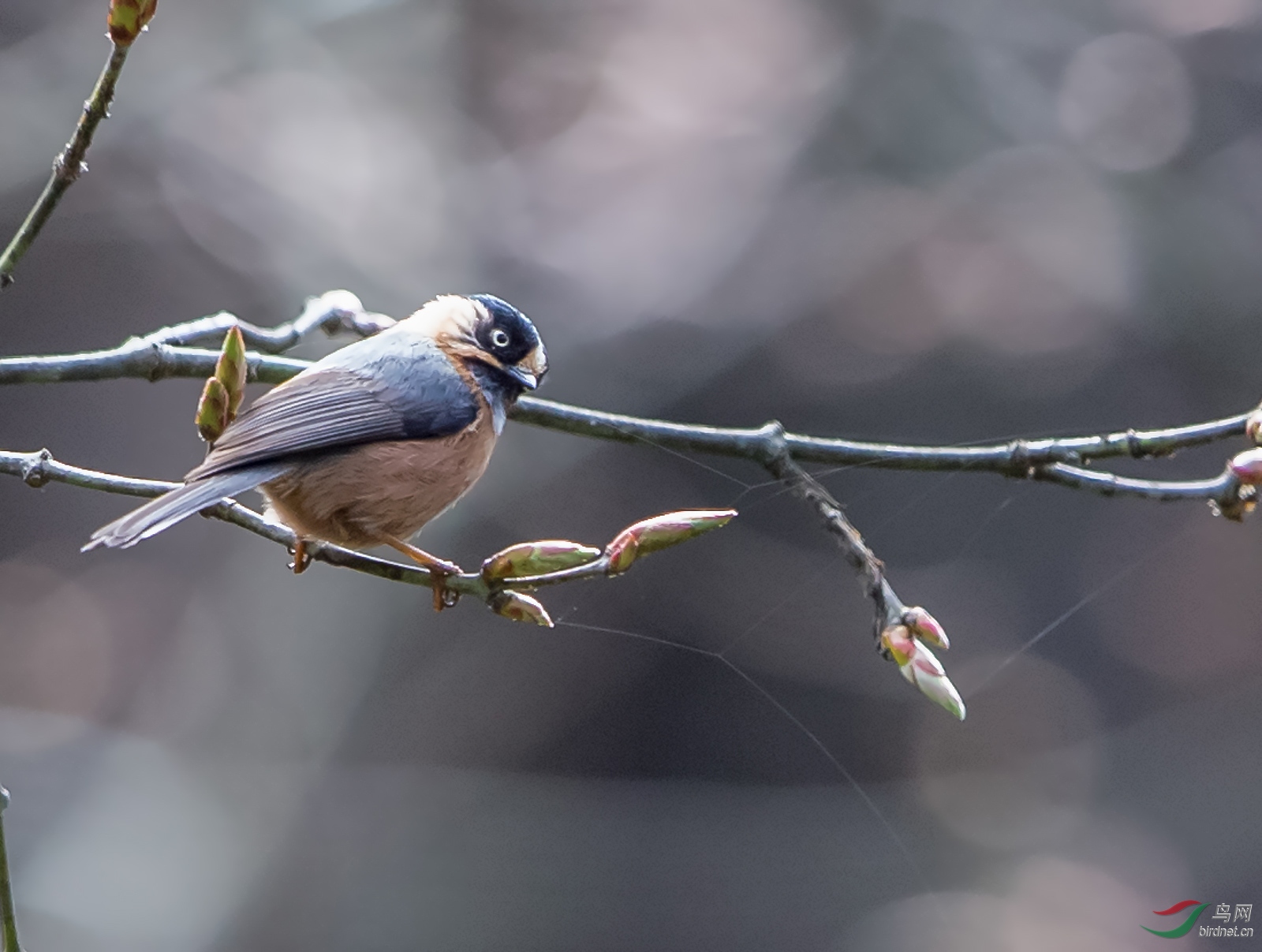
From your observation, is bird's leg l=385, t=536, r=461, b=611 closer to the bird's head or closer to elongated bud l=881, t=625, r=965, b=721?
the bird's head

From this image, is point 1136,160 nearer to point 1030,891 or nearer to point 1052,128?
point 1052,128

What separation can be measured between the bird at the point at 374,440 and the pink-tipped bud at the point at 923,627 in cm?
115

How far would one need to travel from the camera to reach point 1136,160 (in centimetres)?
906

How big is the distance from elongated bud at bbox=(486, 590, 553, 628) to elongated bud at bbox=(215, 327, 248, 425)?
2.32 feet

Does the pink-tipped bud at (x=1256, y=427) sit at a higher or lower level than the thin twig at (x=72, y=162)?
higher

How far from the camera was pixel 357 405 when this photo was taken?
361 cm

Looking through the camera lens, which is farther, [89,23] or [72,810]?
[89,23]

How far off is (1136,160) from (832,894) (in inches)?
243

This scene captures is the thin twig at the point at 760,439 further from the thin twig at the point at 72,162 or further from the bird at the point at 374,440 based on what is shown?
the thin twig at the point at 72,162

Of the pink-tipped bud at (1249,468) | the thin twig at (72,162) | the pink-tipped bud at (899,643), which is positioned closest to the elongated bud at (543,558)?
the pink-tipped bud at (899,643)

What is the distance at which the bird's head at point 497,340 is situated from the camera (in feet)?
13.3

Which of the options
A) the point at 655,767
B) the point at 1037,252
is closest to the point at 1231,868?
the point at 655,767

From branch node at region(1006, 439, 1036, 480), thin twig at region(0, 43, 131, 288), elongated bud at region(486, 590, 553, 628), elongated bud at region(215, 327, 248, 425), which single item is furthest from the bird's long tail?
branch node at region(1006, 439, 1036, 480)

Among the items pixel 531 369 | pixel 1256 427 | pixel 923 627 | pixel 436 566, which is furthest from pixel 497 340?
pixel 1256 427
